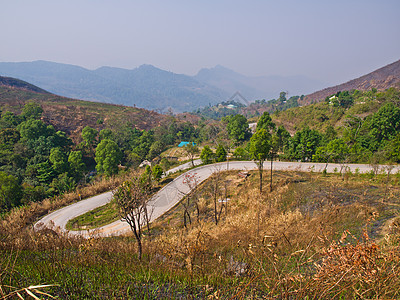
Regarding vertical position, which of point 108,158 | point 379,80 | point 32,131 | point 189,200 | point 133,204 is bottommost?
point 189,200

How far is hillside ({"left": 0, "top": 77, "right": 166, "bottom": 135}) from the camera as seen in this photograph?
5545 centimetres

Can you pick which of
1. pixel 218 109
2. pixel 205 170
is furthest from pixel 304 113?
pixel 218 109

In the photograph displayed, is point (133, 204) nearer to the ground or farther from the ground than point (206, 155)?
farther from the ground

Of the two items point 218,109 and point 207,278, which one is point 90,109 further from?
point 218,109

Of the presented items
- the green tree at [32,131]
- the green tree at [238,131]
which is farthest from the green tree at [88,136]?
the green tree at [238,131]

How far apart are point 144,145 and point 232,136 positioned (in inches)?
704

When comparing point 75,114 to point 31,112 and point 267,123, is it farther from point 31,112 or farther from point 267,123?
point 267,123

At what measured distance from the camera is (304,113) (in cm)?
5122

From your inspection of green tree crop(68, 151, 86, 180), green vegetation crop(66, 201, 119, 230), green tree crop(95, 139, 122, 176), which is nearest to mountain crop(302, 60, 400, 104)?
green tree crop(95, 139, 122, 176)

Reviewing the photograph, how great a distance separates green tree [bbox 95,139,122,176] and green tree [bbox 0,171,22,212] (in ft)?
30.0

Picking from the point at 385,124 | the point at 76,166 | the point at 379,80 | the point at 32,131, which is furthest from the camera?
the point at 379,80

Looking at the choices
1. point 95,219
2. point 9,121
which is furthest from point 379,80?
point 9,121

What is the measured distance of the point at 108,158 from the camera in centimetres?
2861

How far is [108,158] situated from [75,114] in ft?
137
